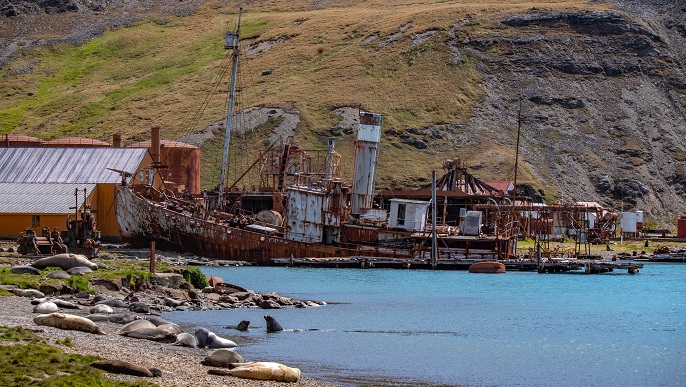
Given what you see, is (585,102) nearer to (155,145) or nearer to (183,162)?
(183,162)

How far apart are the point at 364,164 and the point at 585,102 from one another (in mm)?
72740

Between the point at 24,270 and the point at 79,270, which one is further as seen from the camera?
the point at 79,270

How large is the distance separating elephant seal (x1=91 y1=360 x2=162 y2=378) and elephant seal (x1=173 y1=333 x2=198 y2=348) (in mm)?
7423

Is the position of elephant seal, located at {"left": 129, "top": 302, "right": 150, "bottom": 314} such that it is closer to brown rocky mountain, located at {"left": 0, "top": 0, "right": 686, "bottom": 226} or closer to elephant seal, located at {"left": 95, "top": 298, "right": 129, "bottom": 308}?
elephant seal, located at {"left": 95, "top": 298, "right": 129, "bottom": 308}

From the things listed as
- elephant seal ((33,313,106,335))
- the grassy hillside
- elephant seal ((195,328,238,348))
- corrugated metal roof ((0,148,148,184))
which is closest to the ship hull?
corrugated metal roof ((0,148,148,184))

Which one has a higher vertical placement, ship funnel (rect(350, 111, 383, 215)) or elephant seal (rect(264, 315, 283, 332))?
ship funnel (rect(350, 111, 383, 215))

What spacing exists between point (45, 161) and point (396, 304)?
4846 centimetres

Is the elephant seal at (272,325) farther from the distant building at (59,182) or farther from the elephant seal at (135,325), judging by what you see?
the distant building at (59,182)

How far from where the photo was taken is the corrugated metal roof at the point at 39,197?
263ft

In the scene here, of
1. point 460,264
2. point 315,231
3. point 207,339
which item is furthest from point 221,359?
point 315,231

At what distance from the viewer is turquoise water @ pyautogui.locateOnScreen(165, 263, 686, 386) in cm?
3184

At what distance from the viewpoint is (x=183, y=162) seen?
112 m

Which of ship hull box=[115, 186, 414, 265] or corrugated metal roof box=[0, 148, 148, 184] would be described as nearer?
ship hull box=[115, 186, 414, 265]

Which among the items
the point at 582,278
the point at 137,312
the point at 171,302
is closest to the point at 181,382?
the point at 137,312
